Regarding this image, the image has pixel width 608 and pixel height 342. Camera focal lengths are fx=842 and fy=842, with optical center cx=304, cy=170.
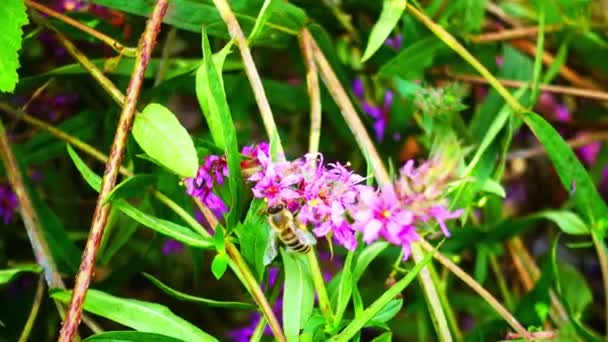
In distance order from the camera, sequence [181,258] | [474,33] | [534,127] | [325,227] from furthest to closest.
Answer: [181,258] → [474,33] → [534,127] → [325,227]

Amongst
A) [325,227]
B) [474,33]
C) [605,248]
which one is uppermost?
[474,33]

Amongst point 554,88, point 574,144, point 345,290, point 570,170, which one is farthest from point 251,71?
point 574,144

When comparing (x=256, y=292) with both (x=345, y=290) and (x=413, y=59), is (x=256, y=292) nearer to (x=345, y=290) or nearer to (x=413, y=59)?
(x=345, y=290)

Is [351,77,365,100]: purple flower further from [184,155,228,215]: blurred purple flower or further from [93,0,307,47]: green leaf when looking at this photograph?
[184,155,228,215]: blurred purple flower

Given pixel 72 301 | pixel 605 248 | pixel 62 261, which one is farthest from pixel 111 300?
pixel 605 248

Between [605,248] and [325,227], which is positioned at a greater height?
[325,227]

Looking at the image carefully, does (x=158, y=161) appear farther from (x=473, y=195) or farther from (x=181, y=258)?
(x=181, y=258)

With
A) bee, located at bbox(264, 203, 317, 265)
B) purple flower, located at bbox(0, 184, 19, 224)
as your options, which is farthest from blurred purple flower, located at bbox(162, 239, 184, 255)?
bee, located at bbox(264, 203, 317, 265)

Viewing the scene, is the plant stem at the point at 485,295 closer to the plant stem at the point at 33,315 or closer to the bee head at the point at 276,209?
the bee head at the point at 276,209

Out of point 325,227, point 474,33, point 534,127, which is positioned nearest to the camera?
point 325,227
